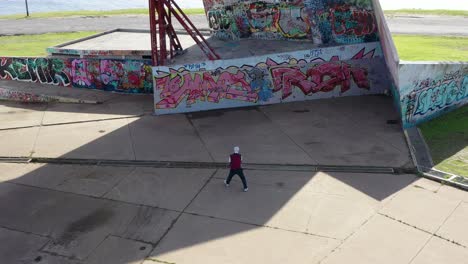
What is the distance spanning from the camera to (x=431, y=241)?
12.5 m

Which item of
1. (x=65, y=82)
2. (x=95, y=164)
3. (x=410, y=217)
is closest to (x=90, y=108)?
(x=65, y=82)

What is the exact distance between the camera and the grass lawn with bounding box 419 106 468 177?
673 inches

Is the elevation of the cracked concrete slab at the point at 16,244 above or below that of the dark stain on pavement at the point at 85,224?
below

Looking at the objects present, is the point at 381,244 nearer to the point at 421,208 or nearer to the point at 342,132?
the point at 421,208

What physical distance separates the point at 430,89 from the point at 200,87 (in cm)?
1176

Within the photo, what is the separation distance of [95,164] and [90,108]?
867 cm

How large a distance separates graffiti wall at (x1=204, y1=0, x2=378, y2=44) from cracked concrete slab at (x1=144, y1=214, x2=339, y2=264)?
15.8m

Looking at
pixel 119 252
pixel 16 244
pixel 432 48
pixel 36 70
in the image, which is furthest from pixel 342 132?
pixel 36 70

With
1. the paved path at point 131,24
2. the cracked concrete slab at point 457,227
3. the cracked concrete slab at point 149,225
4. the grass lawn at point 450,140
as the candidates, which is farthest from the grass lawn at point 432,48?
the cracked concrete slab at point 149,225

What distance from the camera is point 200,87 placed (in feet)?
80.5

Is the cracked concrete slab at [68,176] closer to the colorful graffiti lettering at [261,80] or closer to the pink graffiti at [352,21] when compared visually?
the colorful graffiti lettering at [261,80]

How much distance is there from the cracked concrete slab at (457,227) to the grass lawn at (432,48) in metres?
16.4

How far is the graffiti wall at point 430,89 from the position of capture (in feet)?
64.4

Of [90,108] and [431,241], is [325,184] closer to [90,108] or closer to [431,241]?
[431,241]
